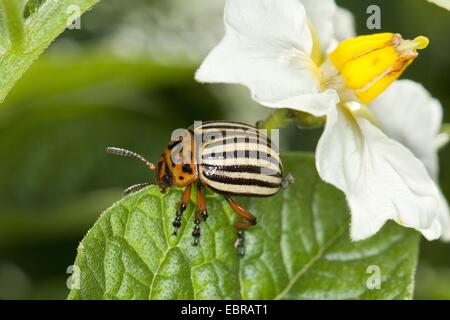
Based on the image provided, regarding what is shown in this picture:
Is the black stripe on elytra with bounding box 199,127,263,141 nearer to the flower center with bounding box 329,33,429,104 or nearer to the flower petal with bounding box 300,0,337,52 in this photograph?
the flower center with bounding box 329,33,429,104

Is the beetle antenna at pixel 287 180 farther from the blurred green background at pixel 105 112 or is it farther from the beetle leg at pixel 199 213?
the blurred green background at pixel 105 112

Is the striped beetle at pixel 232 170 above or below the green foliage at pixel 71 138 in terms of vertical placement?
below

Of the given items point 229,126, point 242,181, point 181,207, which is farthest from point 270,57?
point 181,207

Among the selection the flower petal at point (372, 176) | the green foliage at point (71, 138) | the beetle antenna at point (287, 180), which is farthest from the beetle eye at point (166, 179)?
the green foliage at point (71, 138)

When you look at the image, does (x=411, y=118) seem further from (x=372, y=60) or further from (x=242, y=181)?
(x=242, y=181)

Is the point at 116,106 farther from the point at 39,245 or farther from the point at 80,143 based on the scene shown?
the point at 39,245

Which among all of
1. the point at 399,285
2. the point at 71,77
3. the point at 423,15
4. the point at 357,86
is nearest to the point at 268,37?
the point at 357,86
